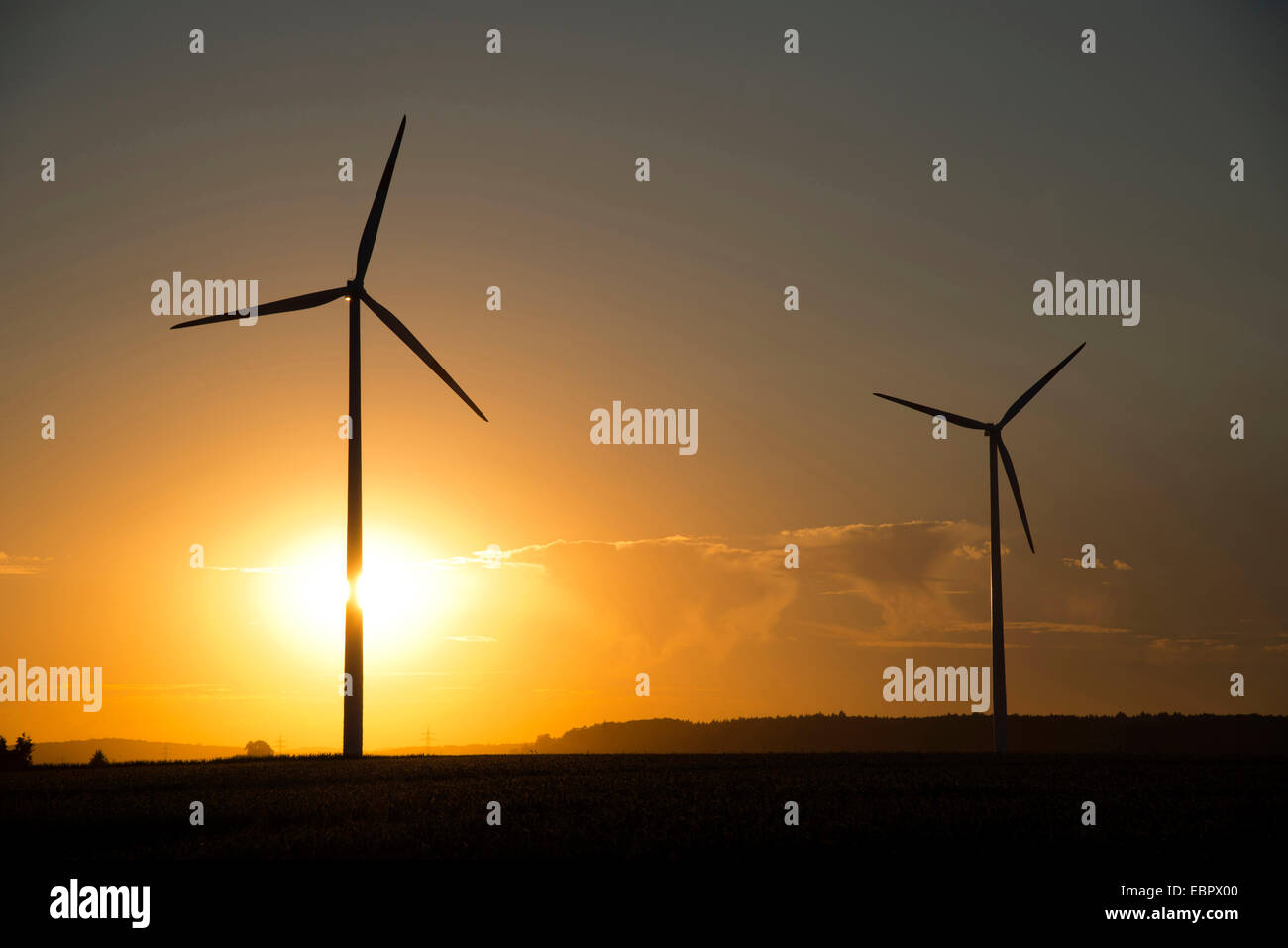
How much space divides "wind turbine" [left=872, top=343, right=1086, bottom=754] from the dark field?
24134 mm

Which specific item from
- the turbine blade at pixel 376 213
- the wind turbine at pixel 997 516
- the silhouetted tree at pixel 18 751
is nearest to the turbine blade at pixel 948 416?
the wind turbine at pixel 997 516

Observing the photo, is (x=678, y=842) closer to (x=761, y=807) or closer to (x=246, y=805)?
(x=761, y=807)

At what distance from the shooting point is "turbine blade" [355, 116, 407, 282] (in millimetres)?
70625

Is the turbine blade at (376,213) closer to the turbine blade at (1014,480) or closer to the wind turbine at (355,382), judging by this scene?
the wind turbine at (355,382)

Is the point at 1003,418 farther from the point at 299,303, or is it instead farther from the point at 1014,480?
the point at 299,303

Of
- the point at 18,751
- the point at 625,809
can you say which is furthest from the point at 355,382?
the point at 18,751

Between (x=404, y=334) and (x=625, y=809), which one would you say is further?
(x=404, y=334)

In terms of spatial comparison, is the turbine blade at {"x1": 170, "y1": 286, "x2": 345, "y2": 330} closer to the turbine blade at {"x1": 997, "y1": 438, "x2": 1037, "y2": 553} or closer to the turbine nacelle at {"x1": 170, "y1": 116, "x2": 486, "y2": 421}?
the turbine nacelle at {"x1": 170, "y1": 116, "x2": 486, "y2": 421}

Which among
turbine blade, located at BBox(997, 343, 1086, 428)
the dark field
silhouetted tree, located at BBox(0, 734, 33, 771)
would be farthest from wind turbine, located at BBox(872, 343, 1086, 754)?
silhouetted tree, located at BBox(0, 734, 33, 771)

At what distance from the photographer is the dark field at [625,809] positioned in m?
27.0

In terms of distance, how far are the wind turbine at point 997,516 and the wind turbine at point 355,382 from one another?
34388 mm

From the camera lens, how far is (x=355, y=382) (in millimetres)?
65062

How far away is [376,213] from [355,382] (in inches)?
486
